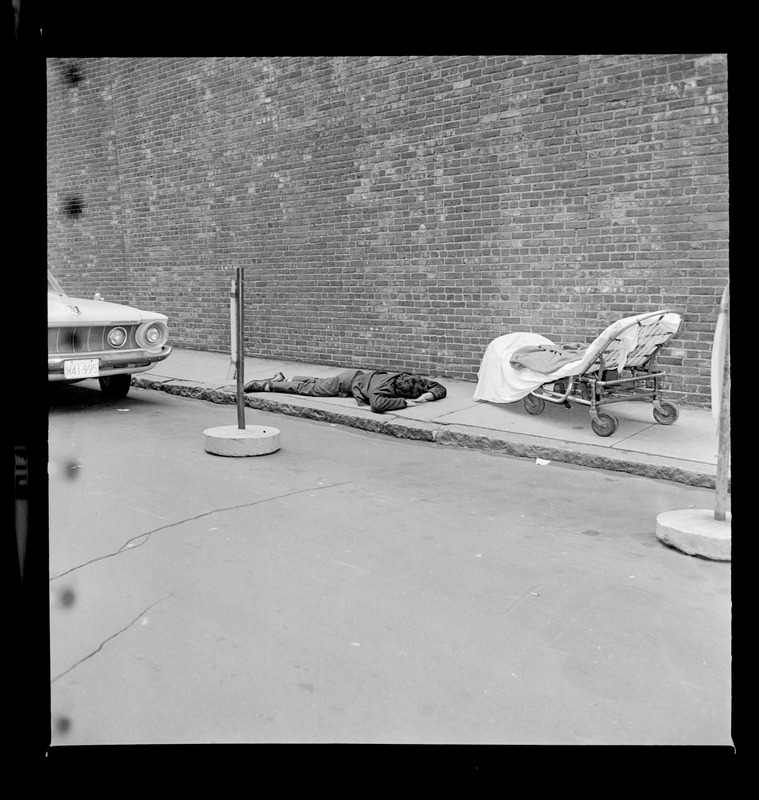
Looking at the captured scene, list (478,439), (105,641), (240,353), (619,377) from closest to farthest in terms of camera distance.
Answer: (105,641)
(240,353)
(478,439)
(619,377)

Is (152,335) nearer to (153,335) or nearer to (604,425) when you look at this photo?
(153,335)

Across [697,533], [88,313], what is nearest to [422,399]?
[88,313]

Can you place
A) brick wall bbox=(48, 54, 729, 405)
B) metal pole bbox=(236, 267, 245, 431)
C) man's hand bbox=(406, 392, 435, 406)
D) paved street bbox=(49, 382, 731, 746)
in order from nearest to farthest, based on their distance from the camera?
paved street bbox=(49, 382, 731, 746) < metal pole bbox=(236, 267, 245, 431) < brick wall bbox=(48, 54, 729, 405) < man's hand bbox=(406, 392, 435, 406)

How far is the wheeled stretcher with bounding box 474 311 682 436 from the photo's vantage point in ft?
22.7

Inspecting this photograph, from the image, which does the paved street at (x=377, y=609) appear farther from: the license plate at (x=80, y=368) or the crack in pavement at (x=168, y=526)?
the license plate at (x=80, y=368)

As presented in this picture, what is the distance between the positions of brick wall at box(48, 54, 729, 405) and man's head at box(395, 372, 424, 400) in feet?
3.71

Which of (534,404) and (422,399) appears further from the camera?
(422,399)

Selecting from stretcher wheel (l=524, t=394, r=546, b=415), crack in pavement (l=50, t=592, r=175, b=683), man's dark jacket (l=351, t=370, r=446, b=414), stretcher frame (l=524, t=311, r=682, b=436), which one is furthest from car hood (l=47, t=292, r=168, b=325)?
crack in pavement (l=50, t=592, r=175, b=683)

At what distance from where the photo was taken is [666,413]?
23.5 feet

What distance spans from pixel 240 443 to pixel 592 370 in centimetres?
307

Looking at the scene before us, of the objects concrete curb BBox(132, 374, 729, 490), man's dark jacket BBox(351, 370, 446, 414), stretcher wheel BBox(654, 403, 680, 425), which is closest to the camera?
concrete curb BBox(132, 374, 729, 490)

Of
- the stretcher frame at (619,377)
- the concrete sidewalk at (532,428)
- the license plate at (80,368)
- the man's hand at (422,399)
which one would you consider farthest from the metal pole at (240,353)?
the stretcher frame at (619,377)

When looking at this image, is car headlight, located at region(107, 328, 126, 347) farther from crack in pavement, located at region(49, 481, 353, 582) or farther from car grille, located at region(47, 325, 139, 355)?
crack in pavement, located at region(49, 481, 353, 582)

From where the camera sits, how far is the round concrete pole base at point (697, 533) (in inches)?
166
